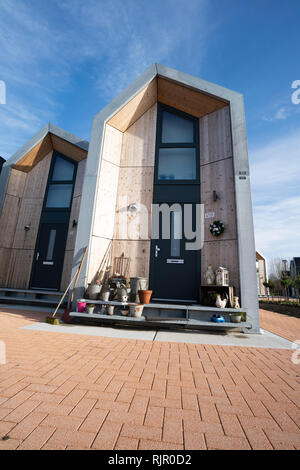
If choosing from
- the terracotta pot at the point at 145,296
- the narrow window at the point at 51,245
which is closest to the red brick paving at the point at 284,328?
the terracotta pot at the point at 145,296

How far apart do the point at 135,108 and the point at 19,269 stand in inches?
298

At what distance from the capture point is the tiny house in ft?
18.1

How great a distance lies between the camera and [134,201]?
6.59m

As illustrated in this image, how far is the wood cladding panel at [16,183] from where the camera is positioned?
29.6ft

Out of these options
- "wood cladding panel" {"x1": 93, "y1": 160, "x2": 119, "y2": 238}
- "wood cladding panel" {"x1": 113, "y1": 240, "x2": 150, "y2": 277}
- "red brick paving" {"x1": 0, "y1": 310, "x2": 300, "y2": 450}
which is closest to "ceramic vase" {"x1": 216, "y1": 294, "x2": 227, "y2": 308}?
"red brick paving" {"x1": 0, "y1": 310, "x2": 300, "y2": 450}

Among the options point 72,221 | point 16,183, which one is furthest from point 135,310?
point 16,183

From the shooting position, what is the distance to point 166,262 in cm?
604

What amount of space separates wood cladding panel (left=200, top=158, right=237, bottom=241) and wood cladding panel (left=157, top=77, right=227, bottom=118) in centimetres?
197

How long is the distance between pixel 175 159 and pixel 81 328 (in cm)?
572

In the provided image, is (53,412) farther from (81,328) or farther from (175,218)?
(175,218)

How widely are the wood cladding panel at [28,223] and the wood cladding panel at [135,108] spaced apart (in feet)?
16.1

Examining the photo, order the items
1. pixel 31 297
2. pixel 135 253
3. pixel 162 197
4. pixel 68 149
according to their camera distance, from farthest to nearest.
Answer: pixel 68 149, pixel 31 297, pixel 162 197, pixel 135 253

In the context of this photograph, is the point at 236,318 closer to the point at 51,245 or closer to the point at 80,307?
the point at 80,307

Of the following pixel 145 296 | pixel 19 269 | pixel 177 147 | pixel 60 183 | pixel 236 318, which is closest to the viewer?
pixel 236 318
